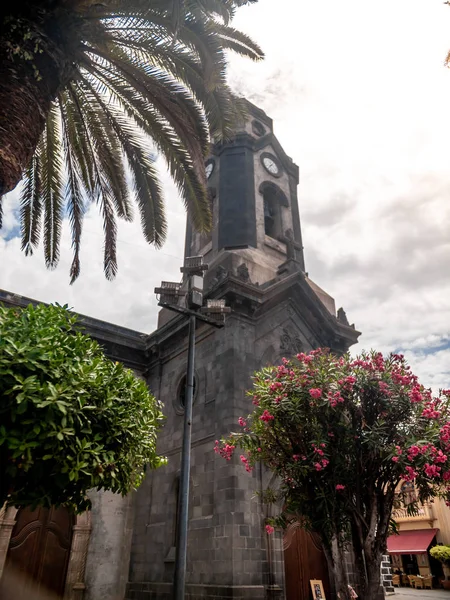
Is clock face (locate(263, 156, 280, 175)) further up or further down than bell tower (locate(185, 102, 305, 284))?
further up

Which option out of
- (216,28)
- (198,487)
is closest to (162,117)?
(216,28)

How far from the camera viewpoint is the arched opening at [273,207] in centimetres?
2022

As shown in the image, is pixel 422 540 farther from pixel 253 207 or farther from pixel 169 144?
pixel 169 144

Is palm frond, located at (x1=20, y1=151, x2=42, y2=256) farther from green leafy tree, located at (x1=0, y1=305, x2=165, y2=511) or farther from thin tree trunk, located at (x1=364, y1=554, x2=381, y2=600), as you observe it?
thin tree trunk, located at (x1=364, y1=554, x2=381, y2=600)

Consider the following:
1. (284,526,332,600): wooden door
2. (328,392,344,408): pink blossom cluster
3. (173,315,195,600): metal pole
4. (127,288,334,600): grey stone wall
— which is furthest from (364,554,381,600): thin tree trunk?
(284,526,332,600): wooden door

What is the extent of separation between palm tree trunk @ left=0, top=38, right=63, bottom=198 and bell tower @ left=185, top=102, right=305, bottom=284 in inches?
396

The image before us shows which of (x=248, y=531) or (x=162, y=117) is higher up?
(x=162, y=117)

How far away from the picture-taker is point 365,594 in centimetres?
773

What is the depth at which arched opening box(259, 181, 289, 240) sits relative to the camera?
66.3ft

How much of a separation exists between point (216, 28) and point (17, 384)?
8.32 m

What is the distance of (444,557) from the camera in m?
27.7

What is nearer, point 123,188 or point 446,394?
point 446,394

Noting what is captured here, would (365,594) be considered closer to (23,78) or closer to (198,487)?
(198,487)

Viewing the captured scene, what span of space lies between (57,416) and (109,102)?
7776 mm
